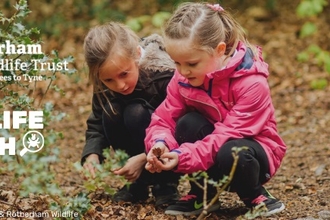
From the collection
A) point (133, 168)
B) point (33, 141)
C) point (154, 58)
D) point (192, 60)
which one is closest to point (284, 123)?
point (154, 58)

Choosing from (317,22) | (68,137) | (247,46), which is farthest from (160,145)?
(317,22)

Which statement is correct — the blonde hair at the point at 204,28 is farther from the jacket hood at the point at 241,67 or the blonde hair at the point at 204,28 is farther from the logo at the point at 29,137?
the logo at the point at 29,137

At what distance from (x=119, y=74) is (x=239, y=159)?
67cm

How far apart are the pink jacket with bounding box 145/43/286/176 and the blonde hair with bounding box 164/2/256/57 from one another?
0.06 meters

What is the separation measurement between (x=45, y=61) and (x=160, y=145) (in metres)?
0.63

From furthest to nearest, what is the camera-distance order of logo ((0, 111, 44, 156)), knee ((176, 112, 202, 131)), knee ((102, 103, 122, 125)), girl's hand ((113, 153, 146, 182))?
1. knee ((102, 103, 122, 125))
2. girl's hand ((113, 153, 146, 182))
3. knee ((176, 112, 202, 131))
4. logo ((0, 111, 44, 156))

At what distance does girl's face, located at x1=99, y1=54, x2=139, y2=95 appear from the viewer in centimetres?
281

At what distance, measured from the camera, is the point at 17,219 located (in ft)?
8.82

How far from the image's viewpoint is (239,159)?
258 cm

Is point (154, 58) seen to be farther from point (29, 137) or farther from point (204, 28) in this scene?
point (29, 137)

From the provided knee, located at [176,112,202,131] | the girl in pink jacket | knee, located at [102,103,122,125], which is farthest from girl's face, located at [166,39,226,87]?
knee, located at [102,103,122,125]

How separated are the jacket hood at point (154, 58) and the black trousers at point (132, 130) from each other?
0.59 ft

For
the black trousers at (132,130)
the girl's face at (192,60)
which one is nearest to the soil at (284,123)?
the black trousers at (132,130)

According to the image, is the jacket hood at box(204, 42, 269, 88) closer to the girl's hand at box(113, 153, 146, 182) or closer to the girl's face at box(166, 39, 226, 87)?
the girl's face at box(166, 39, 226, 87)
